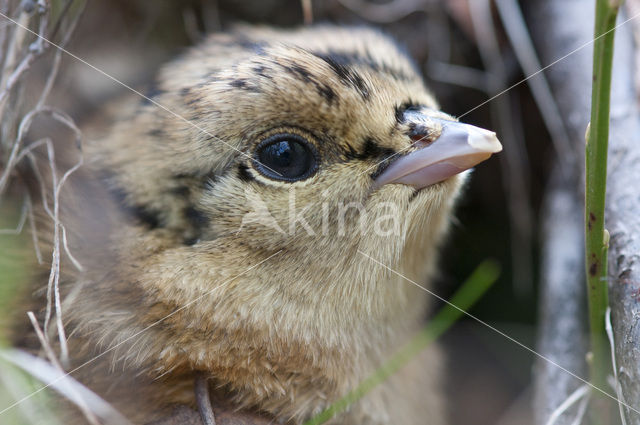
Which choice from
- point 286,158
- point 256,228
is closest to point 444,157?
point 286,158

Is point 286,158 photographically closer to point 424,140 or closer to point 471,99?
point 424,140

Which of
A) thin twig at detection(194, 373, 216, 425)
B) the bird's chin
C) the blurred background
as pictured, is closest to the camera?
thin twig at detection(194, 373, 216, 425)

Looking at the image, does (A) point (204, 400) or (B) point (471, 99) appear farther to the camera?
(B) point (471, 99)

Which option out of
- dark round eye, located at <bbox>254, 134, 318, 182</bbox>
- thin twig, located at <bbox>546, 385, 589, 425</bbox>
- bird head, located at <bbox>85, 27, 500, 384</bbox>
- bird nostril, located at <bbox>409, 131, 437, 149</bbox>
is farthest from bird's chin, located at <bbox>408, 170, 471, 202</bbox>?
thin twig, located at <bbox>546, 385, 589, 425</bbox>

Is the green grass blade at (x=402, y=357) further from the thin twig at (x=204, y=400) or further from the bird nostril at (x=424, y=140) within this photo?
the bird nostril at (x=424, y=140)

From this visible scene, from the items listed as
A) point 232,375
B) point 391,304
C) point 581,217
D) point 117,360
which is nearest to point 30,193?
point 117,360

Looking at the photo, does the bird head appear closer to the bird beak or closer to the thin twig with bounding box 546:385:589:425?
the bird beak

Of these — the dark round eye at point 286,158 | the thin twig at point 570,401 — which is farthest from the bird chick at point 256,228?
the thin twig at point 570,401
